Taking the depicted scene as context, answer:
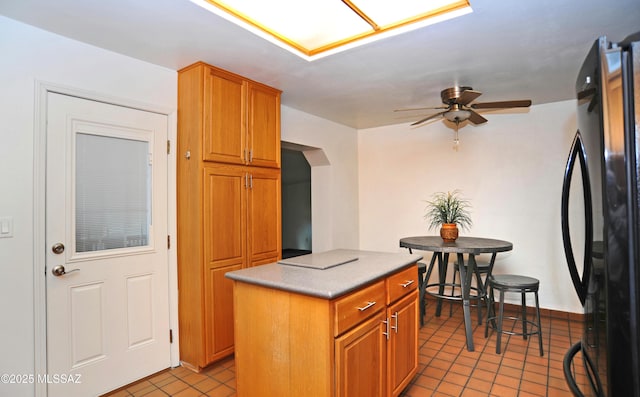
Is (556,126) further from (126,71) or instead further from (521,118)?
(126,71)

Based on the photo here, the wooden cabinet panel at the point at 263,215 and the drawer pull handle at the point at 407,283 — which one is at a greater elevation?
the wooden cabinet panel at the point at 263,215

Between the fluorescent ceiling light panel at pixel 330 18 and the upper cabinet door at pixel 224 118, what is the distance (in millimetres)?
660

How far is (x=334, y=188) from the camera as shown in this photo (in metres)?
4.65

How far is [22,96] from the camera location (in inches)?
79.7

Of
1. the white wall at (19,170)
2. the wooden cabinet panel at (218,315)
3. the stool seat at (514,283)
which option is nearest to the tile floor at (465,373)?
the wooden cabinet panel at (218,315)

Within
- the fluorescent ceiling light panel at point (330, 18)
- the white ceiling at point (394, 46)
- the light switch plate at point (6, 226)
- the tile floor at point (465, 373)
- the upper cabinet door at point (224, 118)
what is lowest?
the tile floor at point (465, 373)

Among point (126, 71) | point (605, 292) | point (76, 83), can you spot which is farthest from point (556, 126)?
point (76, 83)

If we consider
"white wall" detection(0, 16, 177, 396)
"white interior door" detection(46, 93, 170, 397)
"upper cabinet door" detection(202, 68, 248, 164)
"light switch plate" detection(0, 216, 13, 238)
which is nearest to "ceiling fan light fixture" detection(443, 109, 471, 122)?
"upper cabinet door" detection(202, 68, 248, 164)

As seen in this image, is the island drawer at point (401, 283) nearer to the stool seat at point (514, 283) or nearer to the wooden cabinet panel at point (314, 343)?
the wooden cabinet panel at point (314, 343)

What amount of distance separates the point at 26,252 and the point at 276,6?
2.07m

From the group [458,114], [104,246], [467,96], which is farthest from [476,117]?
[104,246]

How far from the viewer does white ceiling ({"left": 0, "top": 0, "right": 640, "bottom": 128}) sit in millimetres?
1909

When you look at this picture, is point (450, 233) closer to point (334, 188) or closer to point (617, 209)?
point (334, 188)

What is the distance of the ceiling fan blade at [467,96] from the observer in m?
2.79
